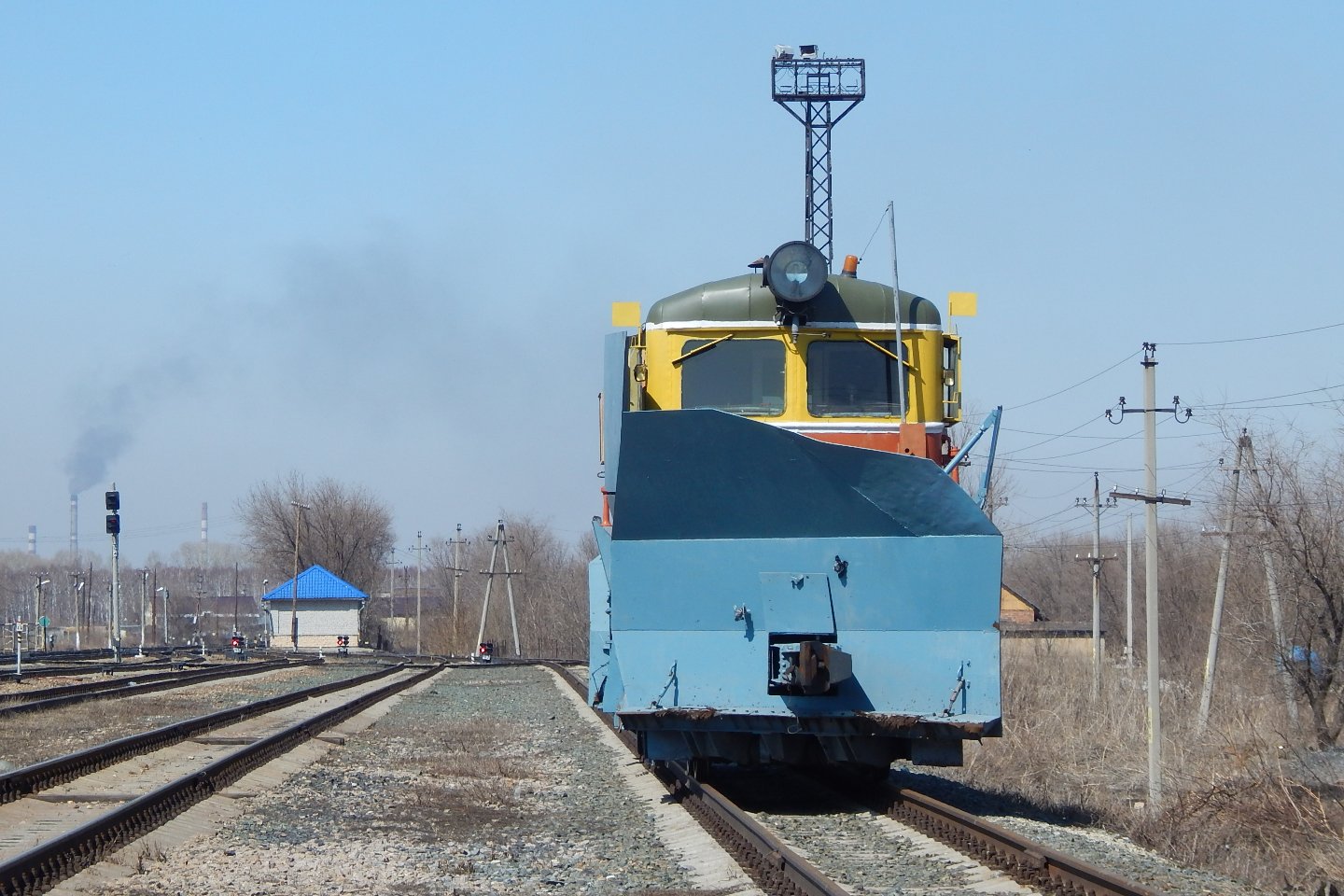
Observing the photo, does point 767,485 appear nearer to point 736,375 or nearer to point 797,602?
point 797,602

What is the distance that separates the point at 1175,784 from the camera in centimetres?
1372

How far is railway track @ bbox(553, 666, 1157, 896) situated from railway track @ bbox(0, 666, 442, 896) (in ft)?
11.3

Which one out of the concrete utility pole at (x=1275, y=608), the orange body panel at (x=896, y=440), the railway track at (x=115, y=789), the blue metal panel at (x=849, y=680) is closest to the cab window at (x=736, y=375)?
the orange body panel at (x=896, y=440)

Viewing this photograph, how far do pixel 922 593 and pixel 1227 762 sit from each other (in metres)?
9.74

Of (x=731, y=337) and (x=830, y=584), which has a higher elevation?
(x=731, y=337)

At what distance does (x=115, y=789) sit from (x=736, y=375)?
5.62m

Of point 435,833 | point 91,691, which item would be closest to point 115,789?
point 435,833

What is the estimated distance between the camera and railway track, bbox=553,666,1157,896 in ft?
21.1

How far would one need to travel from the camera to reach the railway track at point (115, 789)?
6906mm

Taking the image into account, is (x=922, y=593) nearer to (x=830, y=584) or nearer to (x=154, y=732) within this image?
(x=830, y=584)

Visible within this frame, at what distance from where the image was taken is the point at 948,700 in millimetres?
8180

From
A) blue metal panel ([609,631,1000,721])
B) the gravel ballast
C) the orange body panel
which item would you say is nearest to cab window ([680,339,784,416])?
the orange body panel

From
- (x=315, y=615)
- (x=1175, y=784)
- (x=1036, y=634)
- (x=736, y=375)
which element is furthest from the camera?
(x=315, y=615)

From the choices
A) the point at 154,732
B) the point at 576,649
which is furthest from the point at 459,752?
the point at 576,649
